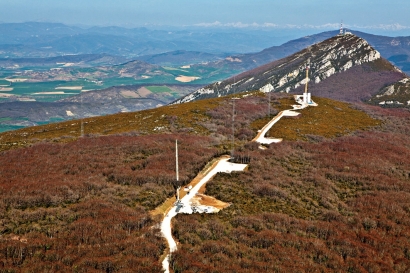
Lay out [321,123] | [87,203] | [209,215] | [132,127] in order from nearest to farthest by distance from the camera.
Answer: [87,203], [209,215], [132,127], [321,123]

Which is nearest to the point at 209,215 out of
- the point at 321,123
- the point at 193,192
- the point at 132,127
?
the point at 193,192

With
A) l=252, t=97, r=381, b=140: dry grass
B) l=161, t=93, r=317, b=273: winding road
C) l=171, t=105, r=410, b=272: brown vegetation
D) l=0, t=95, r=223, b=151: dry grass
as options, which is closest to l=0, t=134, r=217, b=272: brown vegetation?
l=161, t=93, r=317, b=273: winding road

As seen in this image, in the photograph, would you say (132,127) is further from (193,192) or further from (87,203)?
(87,203)

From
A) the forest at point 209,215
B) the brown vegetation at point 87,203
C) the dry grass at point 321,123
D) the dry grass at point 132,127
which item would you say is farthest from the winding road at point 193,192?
the dry grass at point 132,127

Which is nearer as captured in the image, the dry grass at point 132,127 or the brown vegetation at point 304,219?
the brown vegetation at point 304,219

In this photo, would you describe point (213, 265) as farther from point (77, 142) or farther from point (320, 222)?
point (77, 142)

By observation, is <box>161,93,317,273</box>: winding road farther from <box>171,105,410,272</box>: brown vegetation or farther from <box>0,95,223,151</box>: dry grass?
<box>0,95,223,151</box>: dry grass

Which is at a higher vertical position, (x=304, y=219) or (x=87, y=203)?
(x=87, y=203)

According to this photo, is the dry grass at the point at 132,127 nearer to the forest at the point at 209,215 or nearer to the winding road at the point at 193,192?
the forest at the point at 209,215

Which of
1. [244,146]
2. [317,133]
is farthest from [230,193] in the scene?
[317,133]
